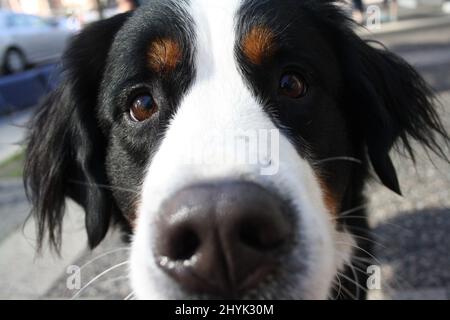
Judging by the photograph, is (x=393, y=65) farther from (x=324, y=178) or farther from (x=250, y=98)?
(x=250, y=98)

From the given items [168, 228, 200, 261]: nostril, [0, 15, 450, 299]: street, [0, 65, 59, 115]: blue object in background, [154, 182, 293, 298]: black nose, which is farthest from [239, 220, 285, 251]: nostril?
[0, 65, 59, 115]: blue object in background

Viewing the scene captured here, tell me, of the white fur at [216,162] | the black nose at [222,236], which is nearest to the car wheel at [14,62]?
the white fur at [216,162]

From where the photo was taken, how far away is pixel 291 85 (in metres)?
1.99

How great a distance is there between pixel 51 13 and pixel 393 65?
1649 inches

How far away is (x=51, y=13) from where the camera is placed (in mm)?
39438

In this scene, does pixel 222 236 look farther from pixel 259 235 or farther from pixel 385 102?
pixel 385 102

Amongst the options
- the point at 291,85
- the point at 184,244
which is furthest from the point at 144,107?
the point at 184,244

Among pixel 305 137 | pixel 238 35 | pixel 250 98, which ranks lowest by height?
pixel 305 137

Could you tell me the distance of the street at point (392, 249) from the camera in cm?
298

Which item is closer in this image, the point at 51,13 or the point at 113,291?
the point at 113,291

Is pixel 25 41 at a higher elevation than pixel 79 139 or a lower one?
lower

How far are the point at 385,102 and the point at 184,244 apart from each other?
1.62 m
